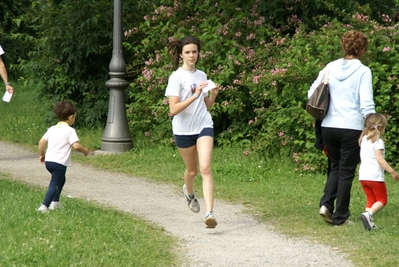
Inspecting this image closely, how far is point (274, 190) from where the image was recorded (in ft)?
34.0

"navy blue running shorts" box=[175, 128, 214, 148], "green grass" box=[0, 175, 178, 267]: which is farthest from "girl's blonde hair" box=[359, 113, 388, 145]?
"green grass" box=[0, 175, 178, 267]

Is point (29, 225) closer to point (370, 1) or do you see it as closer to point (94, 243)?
point (94, 243)

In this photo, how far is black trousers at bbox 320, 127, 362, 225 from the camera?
8.02 meters

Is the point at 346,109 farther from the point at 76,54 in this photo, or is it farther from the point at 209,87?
the point at 76,54

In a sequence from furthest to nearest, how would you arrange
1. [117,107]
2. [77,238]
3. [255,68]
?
[117,107] < [255,68] < [77,238]

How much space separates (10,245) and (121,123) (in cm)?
727

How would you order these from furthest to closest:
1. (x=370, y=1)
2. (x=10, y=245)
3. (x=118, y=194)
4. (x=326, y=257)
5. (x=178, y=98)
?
(x=370, y=1)
(x=118, y=194)
(x=178, y=98)
(x=326, y=257)
(x=10, y=245)

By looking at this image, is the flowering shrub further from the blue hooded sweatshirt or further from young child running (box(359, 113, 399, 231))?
the blue hooded sweatshirt

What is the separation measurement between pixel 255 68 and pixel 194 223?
543cm

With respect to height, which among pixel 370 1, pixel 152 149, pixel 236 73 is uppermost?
pixel 370 1

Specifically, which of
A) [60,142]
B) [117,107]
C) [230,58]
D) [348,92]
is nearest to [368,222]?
[348,92]

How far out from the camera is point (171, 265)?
673 centimetres

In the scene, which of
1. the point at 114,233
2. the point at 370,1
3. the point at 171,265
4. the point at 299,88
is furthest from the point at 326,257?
the point at 370,1

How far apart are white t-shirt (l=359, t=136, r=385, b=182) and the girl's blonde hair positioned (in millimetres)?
59
